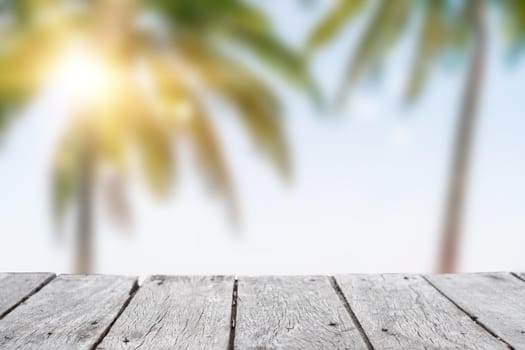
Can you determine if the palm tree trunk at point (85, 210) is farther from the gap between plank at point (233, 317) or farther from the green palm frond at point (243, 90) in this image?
the gap between plank at point (233, 317)

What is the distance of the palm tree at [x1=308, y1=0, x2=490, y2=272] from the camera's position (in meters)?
6.92

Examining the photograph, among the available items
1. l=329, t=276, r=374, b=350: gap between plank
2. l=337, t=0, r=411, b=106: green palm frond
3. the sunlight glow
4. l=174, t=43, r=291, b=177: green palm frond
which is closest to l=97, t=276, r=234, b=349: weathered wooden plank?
l=329, t=276, r=374, b=350: gap between plank

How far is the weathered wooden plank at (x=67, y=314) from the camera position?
99cm

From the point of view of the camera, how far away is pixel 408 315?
1.12 m

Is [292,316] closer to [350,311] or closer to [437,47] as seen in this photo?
[350,311]

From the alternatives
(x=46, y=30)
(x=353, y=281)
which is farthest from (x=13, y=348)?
(x=46, y=30)

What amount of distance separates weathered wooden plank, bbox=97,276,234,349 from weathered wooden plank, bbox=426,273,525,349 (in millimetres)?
431

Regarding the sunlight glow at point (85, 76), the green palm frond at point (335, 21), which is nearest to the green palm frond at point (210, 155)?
the sunlight glow at point (85, 76)

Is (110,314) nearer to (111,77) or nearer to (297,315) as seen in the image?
(297,315)

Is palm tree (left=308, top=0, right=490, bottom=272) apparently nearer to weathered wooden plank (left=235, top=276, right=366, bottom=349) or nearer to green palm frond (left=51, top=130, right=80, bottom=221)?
green palm frond (left=51, top=130, right=80, bottom=221)

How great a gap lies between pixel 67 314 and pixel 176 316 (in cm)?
19

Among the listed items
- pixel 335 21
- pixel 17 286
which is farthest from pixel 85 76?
pixel 17 286

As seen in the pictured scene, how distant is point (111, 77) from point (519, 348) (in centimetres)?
641

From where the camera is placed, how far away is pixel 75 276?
1392 mm
